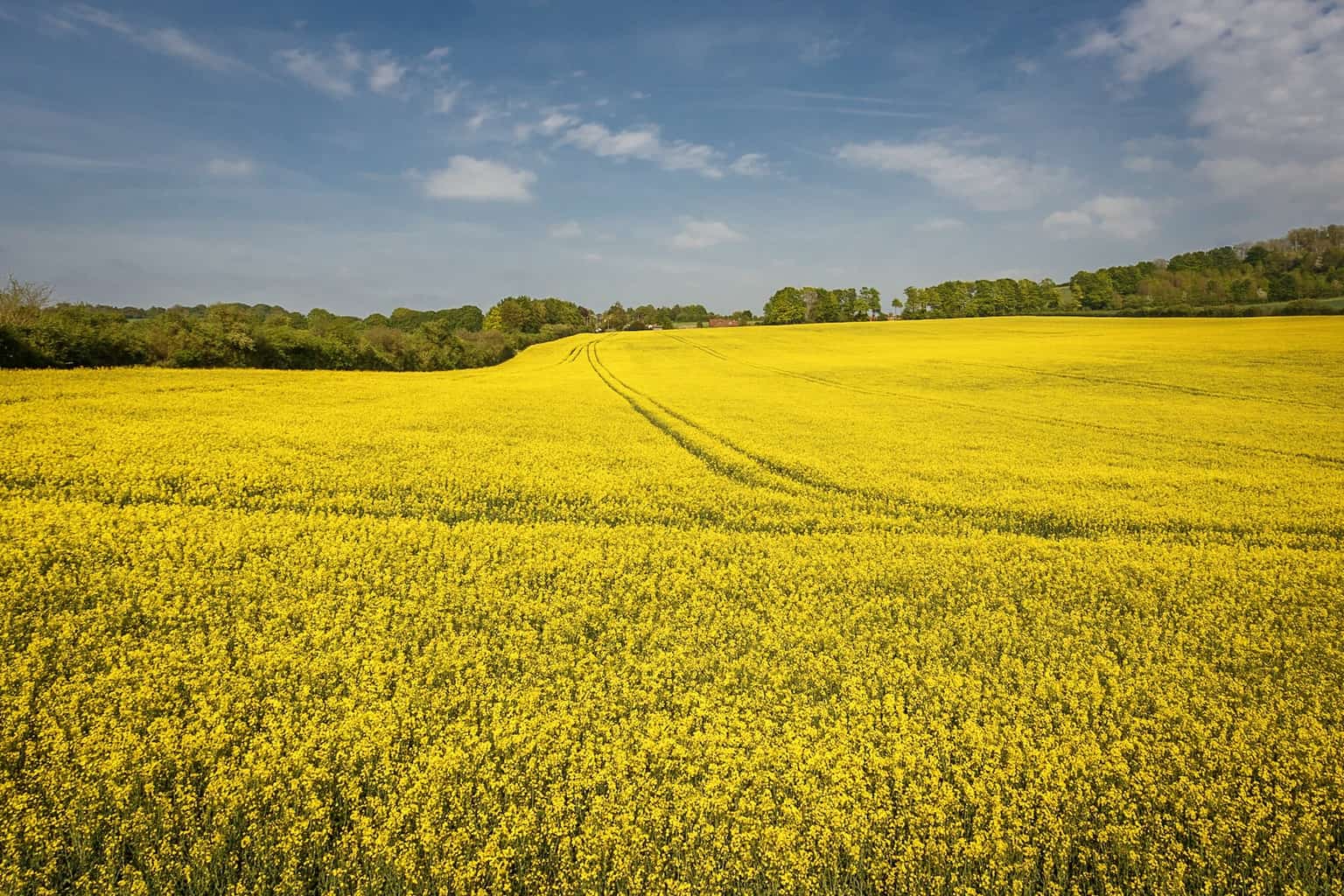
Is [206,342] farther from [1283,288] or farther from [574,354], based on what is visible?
[1283,288]

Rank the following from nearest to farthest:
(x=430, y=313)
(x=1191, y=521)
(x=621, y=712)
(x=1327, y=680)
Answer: (x=621, y=712), (x=1327, y=680), (x=1191, y=521), (x=430, y=313)

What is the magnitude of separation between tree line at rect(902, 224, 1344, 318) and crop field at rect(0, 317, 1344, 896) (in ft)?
224

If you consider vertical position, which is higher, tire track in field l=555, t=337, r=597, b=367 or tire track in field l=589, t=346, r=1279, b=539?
tire track in field l=555, t=337, r=597, b=367

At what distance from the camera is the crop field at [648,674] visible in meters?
3.60

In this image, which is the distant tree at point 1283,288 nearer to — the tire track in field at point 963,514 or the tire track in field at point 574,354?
the tire track in field at point 574,354

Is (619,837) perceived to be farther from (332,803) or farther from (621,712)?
(332,803)

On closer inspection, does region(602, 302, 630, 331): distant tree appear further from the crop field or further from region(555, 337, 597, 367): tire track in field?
the crop field

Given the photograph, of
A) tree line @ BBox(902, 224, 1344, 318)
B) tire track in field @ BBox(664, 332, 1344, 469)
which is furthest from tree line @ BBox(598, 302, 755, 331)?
tire track in field @ BBox(664, 332, 1344, 469)

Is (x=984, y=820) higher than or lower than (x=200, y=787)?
lower

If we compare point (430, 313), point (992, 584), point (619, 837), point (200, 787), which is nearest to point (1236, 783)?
point (992, 584)

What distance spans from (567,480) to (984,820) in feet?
28.6

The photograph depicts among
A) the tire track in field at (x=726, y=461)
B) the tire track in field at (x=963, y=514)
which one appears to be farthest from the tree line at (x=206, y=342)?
the tire track in field at (x=963, y=514)

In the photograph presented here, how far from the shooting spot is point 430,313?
117 meters

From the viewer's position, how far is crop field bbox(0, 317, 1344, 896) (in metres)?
3.60
